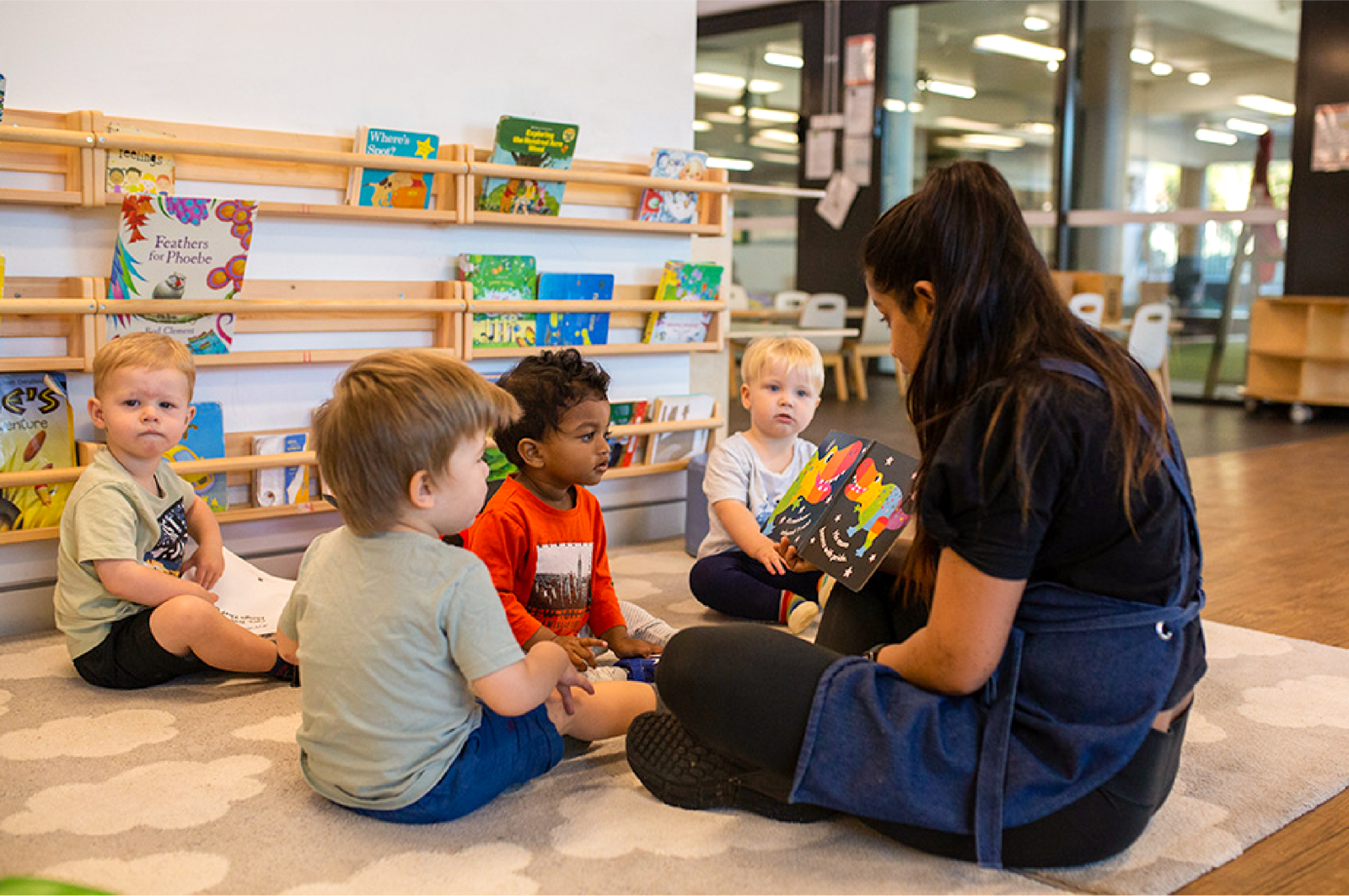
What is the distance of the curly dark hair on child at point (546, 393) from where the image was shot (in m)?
2.09

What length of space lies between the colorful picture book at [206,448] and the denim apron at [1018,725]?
69.6 inches

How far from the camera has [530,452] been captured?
211 centimetres

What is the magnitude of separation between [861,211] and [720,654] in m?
8.04

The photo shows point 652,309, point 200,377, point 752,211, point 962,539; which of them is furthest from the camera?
point 752,211

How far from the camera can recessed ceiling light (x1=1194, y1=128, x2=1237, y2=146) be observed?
7.80 m

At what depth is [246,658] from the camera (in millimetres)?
2193

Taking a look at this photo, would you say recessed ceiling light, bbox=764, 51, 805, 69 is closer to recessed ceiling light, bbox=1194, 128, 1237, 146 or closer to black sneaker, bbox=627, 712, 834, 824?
recessed ceiling light, bbox=1194, 128, 1237, 146

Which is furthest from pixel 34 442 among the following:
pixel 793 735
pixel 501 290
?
pixel 793 735

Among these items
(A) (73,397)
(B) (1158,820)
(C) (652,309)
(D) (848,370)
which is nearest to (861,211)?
(D) (848,370)

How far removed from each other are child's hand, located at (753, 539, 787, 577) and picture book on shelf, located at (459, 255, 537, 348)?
92 cm

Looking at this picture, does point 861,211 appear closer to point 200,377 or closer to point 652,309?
point 652,309

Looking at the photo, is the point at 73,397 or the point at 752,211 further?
the point at 752,211

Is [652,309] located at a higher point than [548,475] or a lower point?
higher

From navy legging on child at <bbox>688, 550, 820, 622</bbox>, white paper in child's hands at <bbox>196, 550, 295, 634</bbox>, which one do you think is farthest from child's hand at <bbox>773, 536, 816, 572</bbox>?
white paper in child's hands at <bbox>196, 550, 295, 634</bbox>
